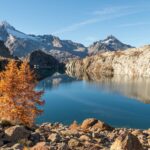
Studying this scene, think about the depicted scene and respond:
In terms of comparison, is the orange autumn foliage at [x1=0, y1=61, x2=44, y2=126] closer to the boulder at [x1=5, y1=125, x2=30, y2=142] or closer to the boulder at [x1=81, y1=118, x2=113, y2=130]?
the boulder at [x1=81, y1=118, x2=113, y2=130]

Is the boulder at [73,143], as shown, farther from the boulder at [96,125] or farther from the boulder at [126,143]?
the boulder at [96,125]

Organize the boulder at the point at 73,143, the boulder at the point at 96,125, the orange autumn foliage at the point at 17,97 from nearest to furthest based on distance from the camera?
the boulder at the point at 73,143
the orange autumn foliage at the point at 17,97
the boulder at the point at 96,125

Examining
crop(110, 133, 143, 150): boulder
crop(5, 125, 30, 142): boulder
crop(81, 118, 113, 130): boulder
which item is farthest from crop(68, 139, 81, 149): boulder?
crop(81, 118, 113, 130): boulder

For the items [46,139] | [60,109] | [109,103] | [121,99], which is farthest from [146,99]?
[46,139]

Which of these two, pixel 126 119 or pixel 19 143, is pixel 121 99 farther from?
pixel 19 143

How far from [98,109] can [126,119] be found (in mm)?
17456

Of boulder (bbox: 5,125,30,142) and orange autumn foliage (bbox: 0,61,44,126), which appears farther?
orange autumn foliage (bbox: 0,61,44,126)

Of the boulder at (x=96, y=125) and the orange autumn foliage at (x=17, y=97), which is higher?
the orange autumn foliage at (x=17, y=97)

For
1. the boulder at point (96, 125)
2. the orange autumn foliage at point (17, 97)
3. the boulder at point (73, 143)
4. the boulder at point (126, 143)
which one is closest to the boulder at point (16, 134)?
the boulder at point (73, 143)

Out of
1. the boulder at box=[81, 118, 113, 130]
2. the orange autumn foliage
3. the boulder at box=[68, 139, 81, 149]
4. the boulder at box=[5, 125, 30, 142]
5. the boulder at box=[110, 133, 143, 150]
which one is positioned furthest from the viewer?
the boulder at box=[81, 118, 113, 130]

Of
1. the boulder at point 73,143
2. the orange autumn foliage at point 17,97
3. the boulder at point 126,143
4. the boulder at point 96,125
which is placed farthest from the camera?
the boulder at point 96,125

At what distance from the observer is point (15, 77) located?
47.8 metres

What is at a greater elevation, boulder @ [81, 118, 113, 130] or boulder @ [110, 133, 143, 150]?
boulder @ [110, 133, 143, 150]

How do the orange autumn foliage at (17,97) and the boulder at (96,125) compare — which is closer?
the orange autumn foliage at (17,97)
